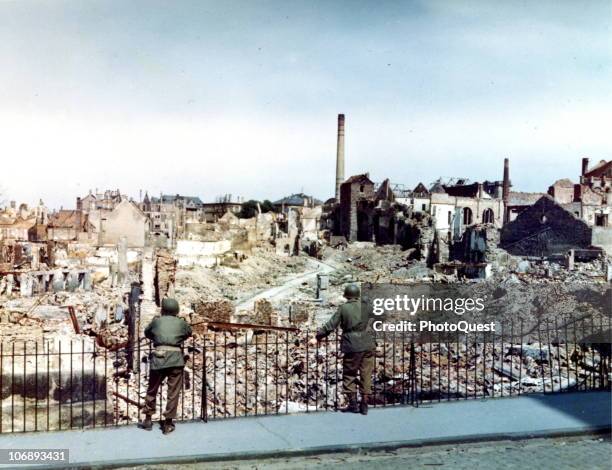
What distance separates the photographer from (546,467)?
240 inches

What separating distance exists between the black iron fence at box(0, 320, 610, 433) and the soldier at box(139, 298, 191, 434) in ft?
1.32

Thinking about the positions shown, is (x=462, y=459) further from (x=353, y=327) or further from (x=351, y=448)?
(x=353, y=327)

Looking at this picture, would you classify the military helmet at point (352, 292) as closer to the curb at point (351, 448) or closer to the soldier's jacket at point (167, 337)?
the curb at point (351, 448)

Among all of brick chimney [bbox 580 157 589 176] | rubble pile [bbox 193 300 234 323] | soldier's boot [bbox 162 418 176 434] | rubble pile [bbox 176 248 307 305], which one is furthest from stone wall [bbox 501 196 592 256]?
soldier's boot [bbox 162 418 176 434]

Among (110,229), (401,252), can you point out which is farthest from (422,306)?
(110,229)

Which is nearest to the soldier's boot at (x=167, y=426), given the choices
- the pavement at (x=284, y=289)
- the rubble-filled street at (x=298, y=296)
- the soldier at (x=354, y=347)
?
the rubble-filled street at (x=298, y=296)

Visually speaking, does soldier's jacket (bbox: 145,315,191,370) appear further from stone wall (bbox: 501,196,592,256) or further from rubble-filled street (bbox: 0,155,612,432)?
stone wall (bbox: 501,196,592,256)

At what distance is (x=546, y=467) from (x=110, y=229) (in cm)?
4868

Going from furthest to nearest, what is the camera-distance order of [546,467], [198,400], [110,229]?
[110,229], [198,400], [546,467]

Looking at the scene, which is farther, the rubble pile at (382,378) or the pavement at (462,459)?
the rubble pile at (382,378)

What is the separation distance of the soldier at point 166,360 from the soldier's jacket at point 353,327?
1.79 m

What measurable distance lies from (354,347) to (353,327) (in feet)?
0.82

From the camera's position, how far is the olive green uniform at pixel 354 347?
7570 mm

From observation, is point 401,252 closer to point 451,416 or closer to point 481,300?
point 481,300
